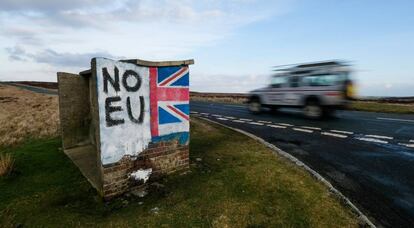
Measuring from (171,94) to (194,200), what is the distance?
229cm

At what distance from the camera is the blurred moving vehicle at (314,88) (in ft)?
45.7

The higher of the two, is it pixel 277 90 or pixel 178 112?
pixel 277 90

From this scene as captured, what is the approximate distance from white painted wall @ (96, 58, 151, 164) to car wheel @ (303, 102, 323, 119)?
37.1ft

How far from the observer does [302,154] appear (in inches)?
319

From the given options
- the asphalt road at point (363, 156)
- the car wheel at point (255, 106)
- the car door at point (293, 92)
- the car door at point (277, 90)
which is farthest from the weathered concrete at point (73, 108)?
the car wheel at point (255, 106)

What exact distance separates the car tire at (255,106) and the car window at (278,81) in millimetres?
1637

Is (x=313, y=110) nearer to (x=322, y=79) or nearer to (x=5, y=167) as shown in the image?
(x=322, y=79)

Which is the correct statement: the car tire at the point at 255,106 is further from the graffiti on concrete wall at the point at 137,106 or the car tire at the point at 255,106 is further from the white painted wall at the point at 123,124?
the white painted wall at the point at 123,124

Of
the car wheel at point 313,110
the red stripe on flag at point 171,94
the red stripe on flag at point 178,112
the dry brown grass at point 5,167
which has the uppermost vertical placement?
the red stripe on flag at point 171,94

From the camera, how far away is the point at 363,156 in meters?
7.86

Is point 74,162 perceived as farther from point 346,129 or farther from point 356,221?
point 346,129

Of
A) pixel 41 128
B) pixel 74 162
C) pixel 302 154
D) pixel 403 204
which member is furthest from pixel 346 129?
pixel 41 128

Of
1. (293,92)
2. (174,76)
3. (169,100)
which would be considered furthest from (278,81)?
(169,100)

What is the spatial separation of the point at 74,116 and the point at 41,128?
4873mm
